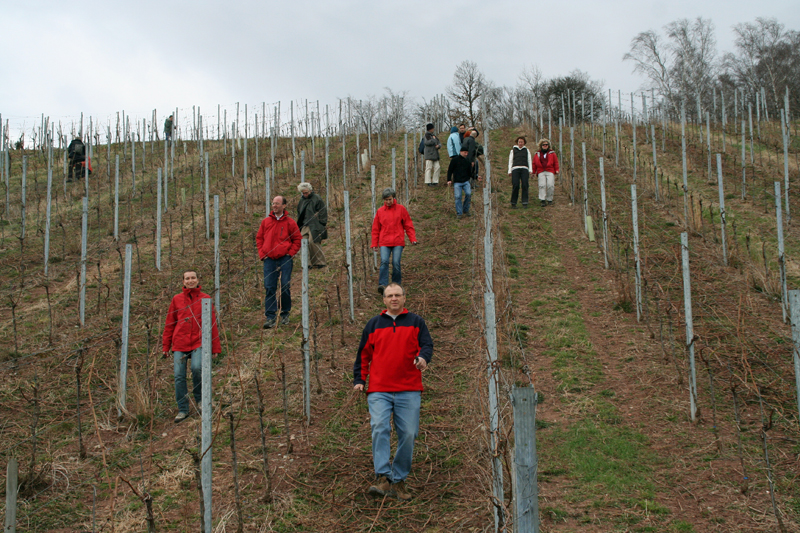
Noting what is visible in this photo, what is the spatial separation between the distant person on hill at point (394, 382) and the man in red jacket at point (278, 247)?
268cm

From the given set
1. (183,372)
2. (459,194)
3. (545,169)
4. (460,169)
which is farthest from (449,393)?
(545,169)

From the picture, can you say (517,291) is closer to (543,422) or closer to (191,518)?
(543,422)

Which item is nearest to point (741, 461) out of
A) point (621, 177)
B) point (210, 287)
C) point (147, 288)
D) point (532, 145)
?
point (210, 287)

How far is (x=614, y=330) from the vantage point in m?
6.45

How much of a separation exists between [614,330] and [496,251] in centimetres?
255

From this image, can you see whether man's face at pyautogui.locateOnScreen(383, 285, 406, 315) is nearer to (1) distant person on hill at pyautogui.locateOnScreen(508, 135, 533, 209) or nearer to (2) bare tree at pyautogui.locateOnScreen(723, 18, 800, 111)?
(1) distant person on hill at pyautogui.locateOnScreen(508, 135, 533, 209)

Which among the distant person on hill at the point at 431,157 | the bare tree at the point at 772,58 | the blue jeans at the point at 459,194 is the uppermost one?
the bare tree at the point at 772,58

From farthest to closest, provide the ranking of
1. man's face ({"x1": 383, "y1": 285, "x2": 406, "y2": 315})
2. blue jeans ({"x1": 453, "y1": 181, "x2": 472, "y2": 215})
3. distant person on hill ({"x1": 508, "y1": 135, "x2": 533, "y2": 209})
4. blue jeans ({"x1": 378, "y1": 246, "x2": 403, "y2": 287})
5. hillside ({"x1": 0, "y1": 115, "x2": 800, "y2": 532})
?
distant person on hill ({"x1": 508, "y1": 135, "x2": 533, "y2": 209}), blue jeans ({"x1": 453, "y1": 181, "x2": 472, "y2": 215}), blue jeans ({"x1": 378, "y1": 246, "x2": 403, "y2": 287}), man's face ({"x1": 383, "y1": 285, "x2": 406, "y2": 315}), hillside ({"x1": 0, "y1": 115, "x2": 800, "y2": 532})

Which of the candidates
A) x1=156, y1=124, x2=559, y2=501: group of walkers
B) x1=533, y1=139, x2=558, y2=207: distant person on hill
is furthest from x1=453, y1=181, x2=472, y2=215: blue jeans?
x1=156, y1=124, x2=559, y2=501: group of walkers

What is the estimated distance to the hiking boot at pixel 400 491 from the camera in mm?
3719

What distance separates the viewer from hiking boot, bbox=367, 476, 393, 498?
3711 mm

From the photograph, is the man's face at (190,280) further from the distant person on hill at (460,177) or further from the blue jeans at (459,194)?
the blue jeans at (459,194)

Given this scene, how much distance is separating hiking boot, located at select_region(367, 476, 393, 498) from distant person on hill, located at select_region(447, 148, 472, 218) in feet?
23.8

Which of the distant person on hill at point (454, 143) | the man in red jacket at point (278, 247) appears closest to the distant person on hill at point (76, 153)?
the distant person on hill at point (454, 143)
